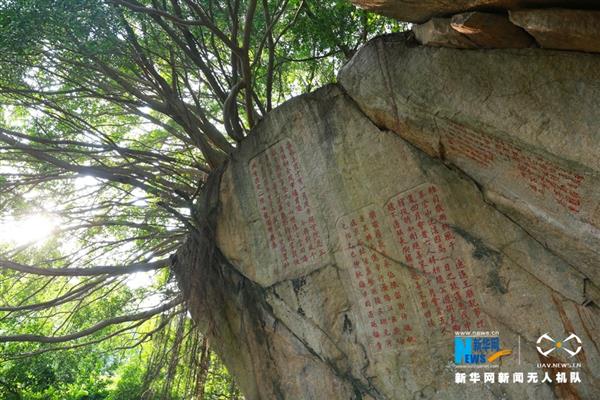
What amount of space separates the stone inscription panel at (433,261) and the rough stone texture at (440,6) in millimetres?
1199

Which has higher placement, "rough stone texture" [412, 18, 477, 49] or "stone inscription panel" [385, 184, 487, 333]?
"rough stone texture" [412, 18, 477, 49]

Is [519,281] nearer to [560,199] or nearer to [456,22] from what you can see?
[560,199]

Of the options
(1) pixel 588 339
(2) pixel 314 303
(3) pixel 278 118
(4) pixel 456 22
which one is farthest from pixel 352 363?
(4) pixel 456 22

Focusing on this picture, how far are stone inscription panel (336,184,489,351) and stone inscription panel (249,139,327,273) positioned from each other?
32 centimetres

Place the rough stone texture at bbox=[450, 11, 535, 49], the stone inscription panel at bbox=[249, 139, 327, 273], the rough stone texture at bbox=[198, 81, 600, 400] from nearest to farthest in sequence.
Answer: the rough stone texture at bbox=[450, 11, 535, 49] < the rough stone texture at bbox=[198, 81, 600, 400] < the stone inscription panel at bbox=[249, 139, 327, 273]

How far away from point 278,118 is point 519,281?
2392 millimetres

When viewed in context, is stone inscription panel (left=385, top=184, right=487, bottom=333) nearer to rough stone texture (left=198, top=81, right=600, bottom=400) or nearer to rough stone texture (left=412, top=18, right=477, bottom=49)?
rough stone texture (left=198, top=81, right=600, bottom=400)

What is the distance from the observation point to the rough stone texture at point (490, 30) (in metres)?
2.85

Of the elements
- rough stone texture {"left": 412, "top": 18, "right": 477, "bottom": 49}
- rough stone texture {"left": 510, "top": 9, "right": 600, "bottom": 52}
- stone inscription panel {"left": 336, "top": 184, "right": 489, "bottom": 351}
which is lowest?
stone inscription panel {"left": 336, "top": 184, "right": 489, "bottom": 351}

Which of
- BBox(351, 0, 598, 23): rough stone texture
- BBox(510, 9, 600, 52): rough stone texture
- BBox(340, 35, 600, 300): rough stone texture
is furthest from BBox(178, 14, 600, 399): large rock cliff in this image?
BBox(351, 0, 598, 23): rough stone texture

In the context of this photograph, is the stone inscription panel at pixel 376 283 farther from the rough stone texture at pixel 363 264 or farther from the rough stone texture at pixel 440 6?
the rough stone texture at pixel 440 6

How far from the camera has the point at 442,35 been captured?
320cm

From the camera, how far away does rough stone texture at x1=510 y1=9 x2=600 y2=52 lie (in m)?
2.46

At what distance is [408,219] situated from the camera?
133 inches
